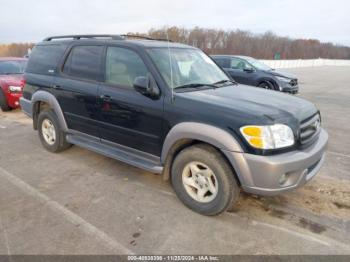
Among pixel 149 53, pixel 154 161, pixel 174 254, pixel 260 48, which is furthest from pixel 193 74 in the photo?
pixel 260 48

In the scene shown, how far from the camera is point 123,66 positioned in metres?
3.54

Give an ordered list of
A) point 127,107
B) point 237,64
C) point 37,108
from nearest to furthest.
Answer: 1. point 127,107
2. point 37,108
3. point 237,64

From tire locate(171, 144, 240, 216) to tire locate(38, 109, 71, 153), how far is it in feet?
7.83

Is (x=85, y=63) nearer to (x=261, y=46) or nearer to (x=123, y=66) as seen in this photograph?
(x=123, y=66)

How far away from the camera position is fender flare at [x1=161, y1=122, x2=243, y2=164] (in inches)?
104

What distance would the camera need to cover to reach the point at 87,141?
412 centimetres

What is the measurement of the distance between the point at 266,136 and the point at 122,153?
1.92 meters

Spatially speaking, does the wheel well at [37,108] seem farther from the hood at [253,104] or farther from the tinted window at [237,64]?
the tinted window at [237,64]

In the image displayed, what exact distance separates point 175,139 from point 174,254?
1159 mm

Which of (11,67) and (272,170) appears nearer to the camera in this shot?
(272,170)

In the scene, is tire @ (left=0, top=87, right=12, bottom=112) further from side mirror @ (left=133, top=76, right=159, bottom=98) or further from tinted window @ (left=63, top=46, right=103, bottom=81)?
side mirror @ (left=133, top=76, right=159, bottom=98)

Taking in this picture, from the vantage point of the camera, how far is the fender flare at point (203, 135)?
104 inches

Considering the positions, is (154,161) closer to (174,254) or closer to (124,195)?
(124,195)

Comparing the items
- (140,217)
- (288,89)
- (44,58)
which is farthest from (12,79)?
(288,89)
